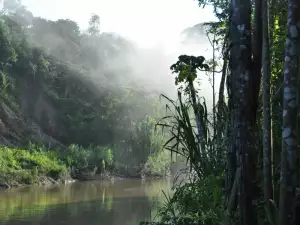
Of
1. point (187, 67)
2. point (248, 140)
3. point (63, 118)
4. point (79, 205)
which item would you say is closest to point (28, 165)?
point (79, 205)

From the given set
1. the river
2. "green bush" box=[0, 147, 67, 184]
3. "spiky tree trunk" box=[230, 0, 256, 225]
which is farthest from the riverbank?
"spiky tree trunk" box=[230, 0, 256, 225]

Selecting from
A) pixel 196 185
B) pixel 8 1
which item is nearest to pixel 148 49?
pixel 8 1

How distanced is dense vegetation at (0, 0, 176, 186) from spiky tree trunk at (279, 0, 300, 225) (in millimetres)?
13528

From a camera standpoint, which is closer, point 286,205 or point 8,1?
point 286,205

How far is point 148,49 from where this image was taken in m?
51.3

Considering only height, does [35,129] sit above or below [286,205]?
above

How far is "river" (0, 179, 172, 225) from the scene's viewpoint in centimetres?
941

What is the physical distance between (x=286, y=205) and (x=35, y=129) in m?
22.2

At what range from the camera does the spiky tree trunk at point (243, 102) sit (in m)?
4.01

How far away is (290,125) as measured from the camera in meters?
3.47

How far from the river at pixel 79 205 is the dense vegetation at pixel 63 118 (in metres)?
2.20

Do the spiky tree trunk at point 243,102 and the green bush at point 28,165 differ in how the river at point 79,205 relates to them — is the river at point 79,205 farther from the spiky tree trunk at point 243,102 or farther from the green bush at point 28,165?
the spiky tree trunk at point 243,102

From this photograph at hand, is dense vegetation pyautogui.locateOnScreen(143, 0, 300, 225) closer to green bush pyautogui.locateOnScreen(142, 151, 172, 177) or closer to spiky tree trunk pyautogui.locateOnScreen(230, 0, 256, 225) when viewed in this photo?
spiky tree trunk pyautogui.locateOnScreen(230, 0, 256, 225)

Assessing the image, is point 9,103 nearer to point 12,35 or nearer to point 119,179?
point 12,35
